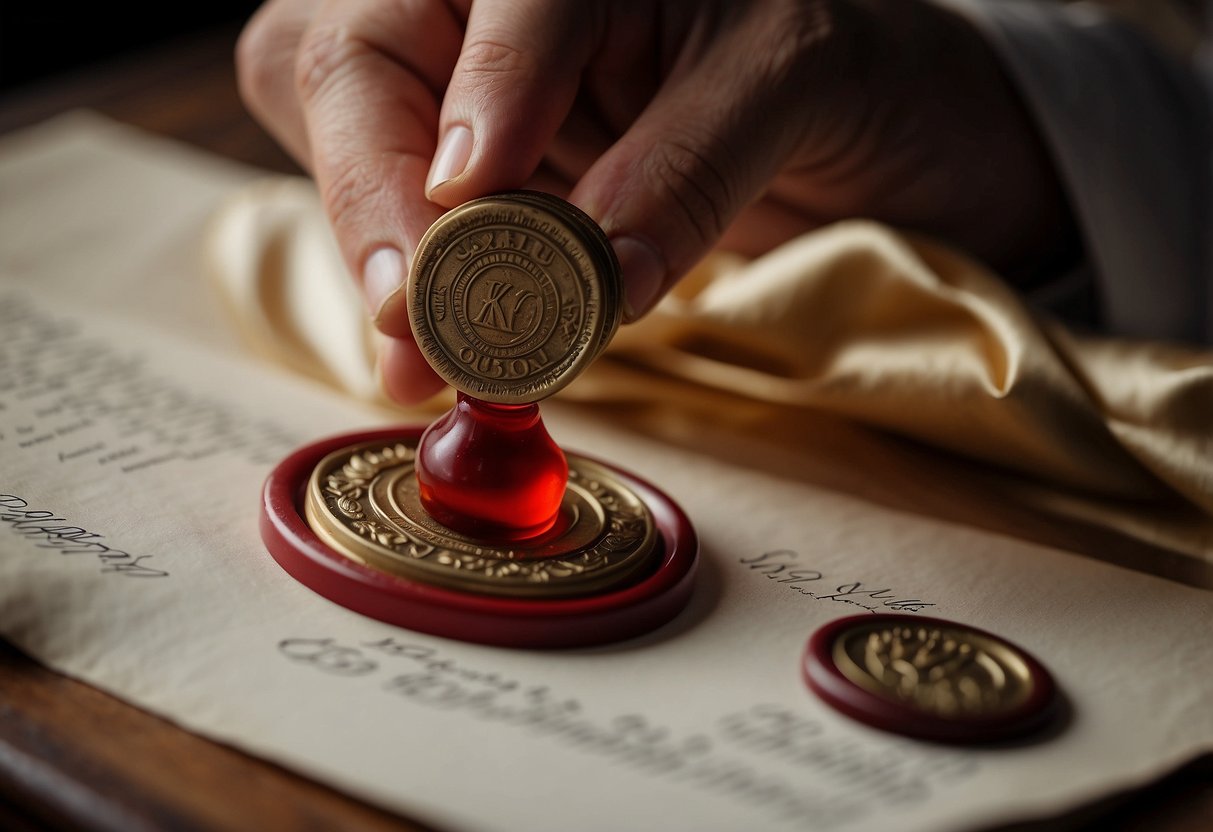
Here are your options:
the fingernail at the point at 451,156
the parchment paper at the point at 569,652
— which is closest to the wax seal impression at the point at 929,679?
the parchment paper at the point at 569,652

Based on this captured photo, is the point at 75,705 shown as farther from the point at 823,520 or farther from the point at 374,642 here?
the point at 823,520

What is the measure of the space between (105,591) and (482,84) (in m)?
0.54

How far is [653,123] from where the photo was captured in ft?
3.90

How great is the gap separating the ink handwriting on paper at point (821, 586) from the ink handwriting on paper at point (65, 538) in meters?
0.52

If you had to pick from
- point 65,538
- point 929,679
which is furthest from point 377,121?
point 929,679

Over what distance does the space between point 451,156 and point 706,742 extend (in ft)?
1.81

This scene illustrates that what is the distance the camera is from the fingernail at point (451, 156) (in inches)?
43.3

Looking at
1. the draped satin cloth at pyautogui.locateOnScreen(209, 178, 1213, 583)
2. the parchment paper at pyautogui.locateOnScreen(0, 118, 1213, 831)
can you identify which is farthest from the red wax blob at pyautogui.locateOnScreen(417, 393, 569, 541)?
the draped satin cloth at pyautogui.locateOnScreen(209, 178, 1213, 583)

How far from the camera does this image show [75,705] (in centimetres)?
87

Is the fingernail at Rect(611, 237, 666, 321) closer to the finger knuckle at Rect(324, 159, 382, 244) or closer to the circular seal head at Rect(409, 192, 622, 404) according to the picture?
the circular seal head at Rect(409, 192, 622, 404)

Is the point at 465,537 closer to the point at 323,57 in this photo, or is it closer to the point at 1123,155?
the point at 323,57

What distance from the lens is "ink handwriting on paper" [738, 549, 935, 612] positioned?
3.63 ft

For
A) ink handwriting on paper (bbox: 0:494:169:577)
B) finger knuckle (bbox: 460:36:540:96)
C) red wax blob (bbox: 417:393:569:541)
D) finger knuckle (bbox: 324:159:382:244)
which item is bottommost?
ink handwriting on paper (bbox: 0:494:169:577)

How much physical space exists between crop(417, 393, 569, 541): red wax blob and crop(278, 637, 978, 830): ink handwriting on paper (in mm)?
143
